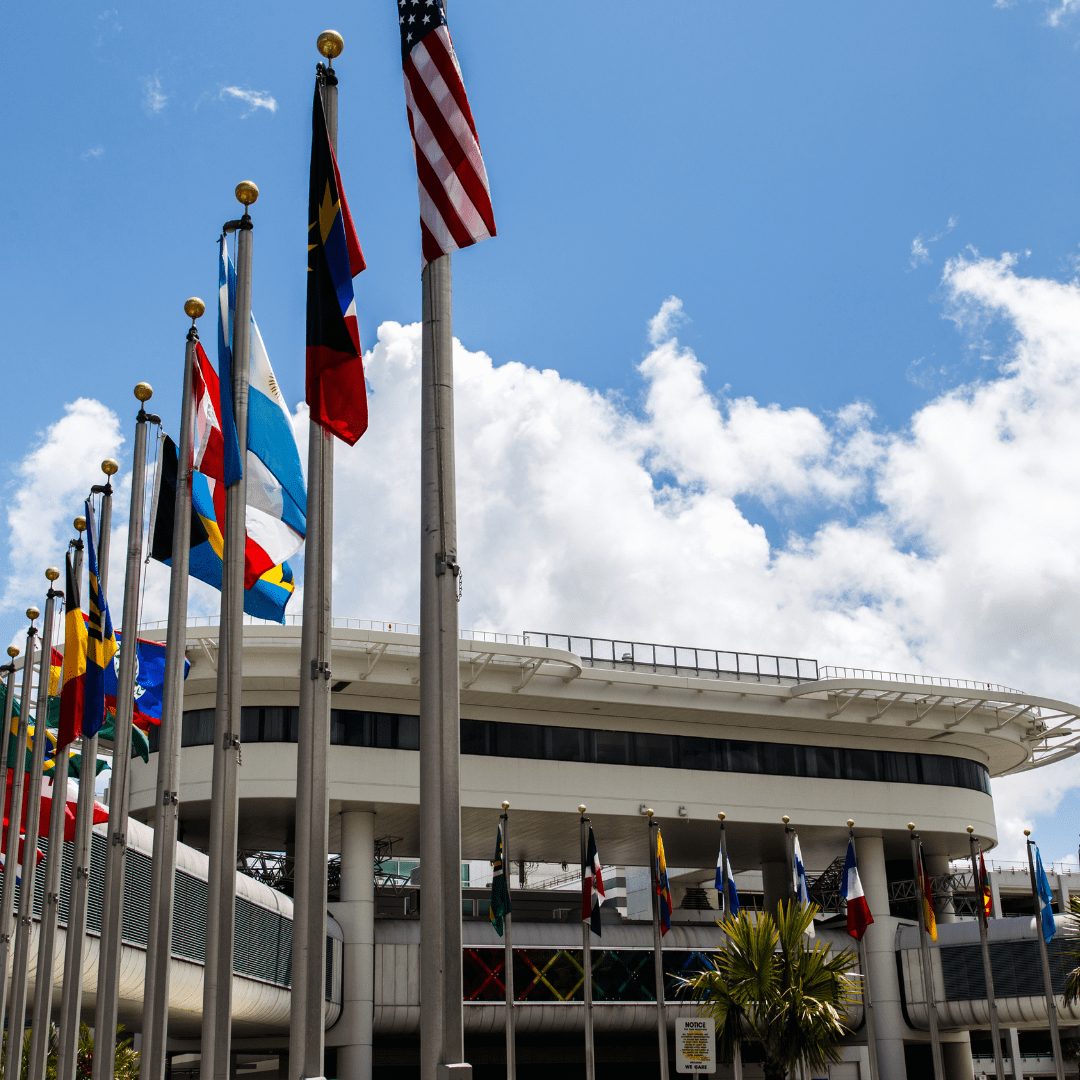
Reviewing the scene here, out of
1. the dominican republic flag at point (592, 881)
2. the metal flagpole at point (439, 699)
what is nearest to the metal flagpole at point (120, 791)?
the metal flagpole at point (439, 699)

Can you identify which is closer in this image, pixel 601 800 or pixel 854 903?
pixel 854 903

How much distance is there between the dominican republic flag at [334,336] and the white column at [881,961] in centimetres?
4641

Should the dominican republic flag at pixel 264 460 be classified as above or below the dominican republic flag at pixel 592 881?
above

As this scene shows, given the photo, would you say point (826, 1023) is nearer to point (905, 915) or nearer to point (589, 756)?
point (589, 756)

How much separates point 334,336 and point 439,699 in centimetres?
433

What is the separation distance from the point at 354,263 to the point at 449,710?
5779mm

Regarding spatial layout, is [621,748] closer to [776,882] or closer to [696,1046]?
[776,882]

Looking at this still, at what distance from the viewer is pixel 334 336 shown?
44.1 feet

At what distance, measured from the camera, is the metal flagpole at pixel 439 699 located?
34.4 ft

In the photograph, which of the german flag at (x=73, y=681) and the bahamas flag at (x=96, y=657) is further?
the german flag at (x=73, y=681)

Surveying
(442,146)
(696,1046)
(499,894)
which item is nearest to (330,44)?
(442,146)

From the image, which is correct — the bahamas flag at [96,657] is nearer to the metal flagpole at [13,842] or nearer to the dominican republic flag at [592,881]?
the metal flagpole at [13,842]

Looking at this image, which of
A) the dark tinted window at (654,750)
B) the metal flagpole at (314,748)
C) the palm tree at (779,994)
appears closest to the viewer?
the metal flagpole at (314,748)

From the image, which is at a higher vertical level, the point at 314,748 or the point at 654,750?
the point at 654,750
